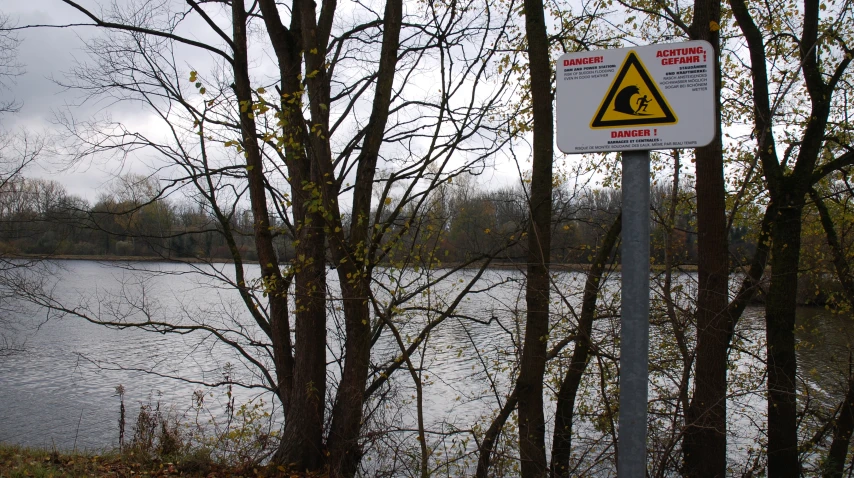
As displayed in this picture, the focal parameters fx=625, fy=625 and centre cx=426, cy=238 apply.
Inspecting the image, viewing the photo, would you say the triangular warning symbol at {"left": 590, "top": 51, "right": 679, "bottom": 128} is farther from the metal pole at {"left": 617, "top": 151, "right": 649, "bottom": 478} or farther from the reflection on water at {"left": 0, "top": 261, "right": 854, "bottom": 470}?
the reflection on water at {"left": 0, "top": 261, "right": 854, "bottom": 470}

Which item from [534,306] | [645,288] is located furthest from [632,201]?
[534,306]

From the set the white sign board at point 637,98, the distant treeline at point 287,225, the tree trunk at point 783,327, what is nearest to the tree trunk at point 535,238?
the distant treeline at point 287,225

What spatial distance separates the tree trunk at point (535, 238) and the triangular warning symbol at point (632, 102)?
3815mm

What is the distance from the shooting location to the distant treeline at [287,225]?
682cm

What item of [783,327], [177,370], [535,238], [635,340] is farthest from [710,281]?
[177,370]

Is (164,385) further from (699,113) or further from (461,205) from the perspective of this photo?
(699,113)

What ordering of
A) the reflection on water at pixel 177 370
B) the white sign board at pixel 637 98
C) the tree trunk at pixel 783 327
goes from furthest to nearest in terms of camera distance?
the reflection on water at pixel 177 370 → the tree trunk at pixel 783 327 → the white sign board at pixel 637 98

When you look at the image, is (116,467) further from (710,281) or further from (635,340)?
(635,340)

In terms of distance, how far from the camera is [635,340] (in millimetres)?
1615

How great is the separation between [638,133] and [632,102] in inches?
3.3

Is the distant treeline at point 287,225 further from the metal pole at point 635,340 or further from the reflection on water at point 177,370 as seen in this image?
the metal pole at point 635,340

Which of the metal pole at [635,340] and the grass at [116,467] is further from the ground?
the metal pole at [635,340]

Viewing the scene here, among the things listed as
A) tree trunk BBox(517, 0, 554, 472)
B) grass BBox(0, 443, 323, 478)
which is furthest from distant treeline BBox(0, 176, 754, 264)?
grass BBox(0, 443, 323, 478)

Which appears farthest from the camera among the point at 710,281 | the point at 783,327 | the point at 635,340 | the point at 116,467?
the point at 116,467
